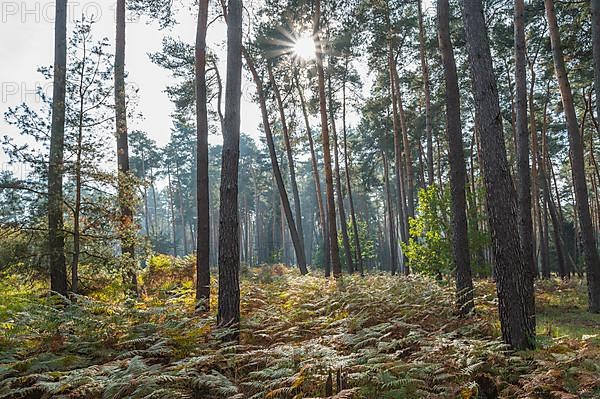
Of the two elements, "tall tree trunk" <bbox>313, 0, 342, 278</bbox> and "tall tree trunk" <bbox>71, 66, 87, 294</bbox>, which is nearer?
"tall tree trunk" <bbox>71, 66, 87, 294</bbox>

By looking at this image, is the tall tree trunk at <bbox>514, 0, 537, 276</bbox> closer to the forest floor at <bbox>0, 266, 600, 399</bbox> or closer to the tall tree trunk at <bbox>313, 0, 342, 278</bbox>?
the forest floor at <bbox>0, 266, 600, 399</bbox>

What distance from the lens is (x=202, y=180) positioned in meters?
9.42

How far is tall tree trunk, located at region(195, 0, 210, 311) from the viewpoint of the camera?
30.0 feet

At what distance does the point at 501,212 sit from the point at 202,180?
6.35m

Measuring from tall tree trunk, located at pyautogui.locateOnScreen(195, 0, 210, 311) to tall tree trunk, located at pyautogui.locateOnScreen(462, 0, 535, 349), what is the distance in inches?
228

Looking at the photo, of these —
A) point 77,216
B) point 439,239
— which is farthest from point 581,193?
point 77,216

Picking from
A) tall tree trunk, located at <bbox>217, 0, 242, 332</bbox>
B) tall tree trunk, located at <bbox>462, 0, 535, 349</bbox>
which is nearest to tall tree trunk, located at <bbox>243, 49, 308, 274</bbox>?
tall tree trunk, located at <bbox>217, 0, 242, 332</bbox>

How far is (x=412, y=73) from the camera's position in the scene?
1986 centimetres

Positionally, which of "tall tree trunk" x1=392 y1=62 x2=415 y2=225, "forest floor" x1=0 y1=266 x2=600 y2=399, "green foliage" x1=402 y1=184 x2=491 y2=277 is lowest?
"forest floor" x1=0 y1=266 x2=600 y2=399

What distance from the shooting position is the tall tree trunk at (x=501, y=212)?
5.21 m

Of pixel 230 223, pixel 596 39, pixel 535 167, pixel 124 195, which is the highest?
pixel 596 39

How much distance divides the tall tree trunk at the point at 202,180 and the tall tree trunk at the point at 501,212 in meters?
5.78

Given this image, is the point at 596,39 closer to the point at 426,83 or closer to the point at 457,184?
the point at 457,184

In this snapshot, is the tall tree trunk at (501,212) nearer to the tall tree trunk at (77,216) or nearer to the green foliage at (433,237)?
the green foliage at (433,237)
